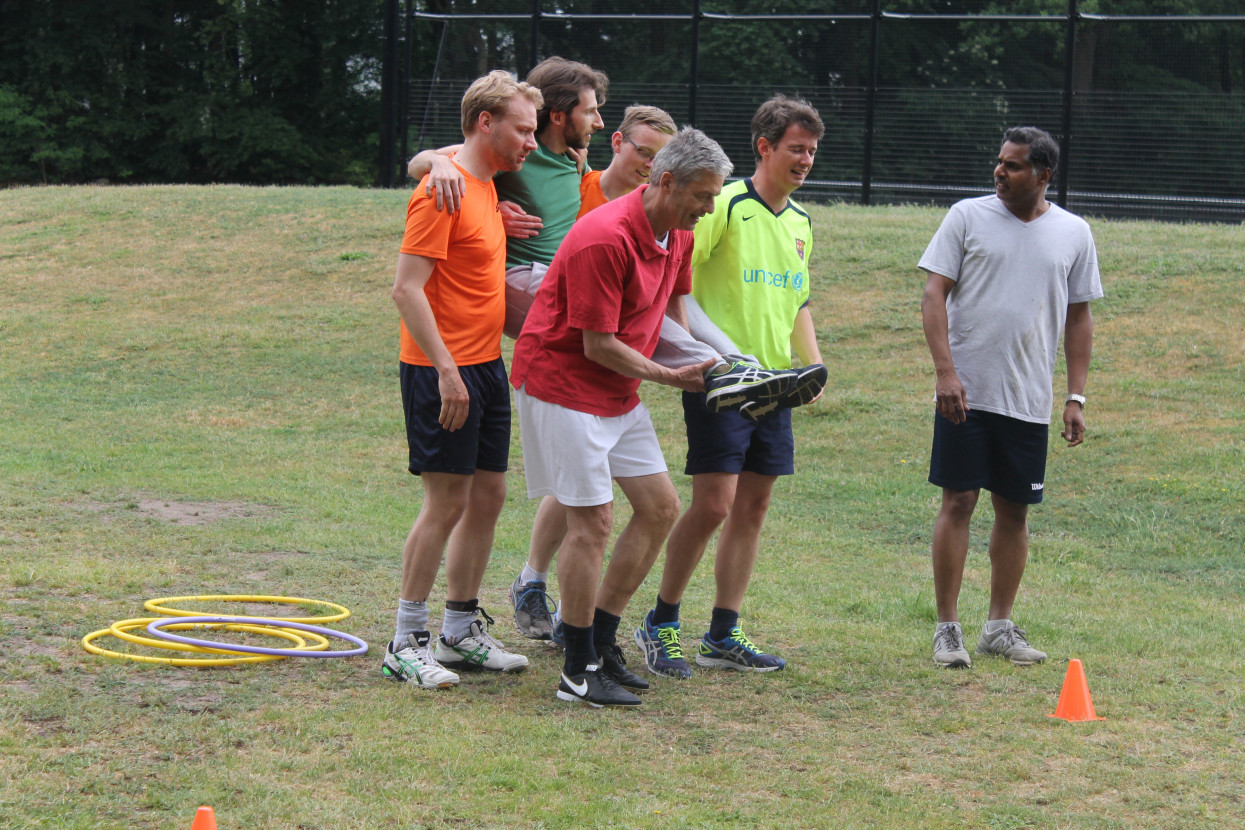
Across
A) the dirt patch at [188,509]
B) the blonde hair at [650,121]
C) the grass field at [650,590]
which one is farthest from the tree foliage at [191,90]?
the blonde hair at [650,121]

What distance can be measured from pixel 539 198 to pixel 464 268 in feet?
1.80

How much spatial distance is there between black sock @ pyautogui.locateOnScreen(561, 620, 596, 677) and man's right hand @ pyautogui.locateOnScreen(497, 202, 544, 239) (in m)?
1.41

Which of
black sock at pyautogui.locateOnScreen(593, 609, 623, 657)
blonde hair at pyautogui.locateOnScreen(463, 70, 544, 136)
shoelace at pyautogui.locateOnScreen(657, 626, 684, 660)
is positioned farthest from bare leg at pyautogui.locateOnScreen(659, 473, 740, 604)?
blonde hair at pyautogui.locateOnScreen(463, 70, 544, 136)

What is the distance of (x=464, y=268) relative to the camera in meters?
4.18

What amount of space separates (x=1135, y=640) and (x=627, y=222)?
9.36 ft

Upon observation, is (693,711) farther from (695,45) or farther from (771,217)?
(695,45)

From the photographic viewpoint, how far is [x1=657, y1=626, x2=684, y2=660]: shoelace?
4.55m

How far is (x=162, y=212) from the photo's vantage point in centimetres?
1695

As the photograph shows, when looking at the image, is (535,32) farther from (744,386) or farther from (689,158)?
(744,386)

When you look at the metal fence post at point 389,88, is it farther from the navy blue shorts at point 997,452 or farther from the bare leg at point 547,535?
the navy blue shorts at point 997,452

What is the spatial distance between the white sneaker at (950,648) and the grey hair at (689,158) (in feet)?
6.68

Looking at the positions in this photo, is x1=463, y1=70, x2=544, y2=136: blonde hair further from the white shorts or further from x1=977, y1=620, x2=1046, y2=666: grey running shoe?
x1=977, y1=620, x2=1046, y2=666: grey running shoe

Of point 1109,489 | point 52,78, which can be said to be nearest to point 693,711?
point 1109,489

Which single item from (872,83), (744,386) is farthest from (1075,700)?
(872,83)
